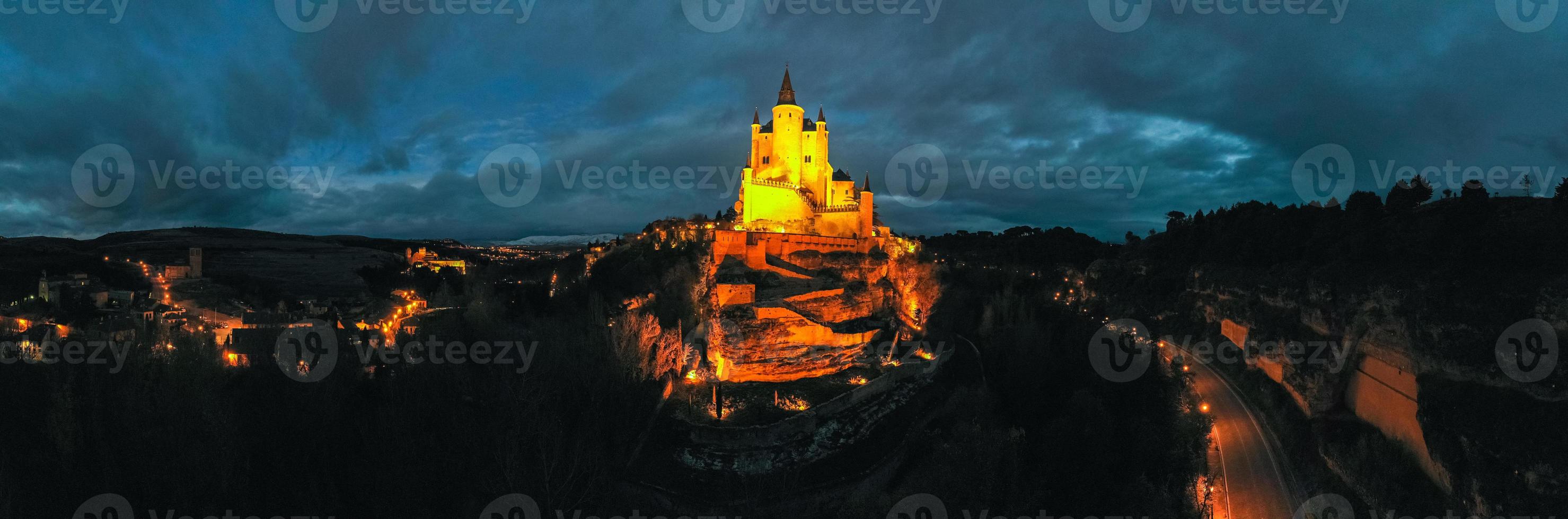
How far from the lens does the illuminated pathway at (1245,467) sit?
55.5 feet

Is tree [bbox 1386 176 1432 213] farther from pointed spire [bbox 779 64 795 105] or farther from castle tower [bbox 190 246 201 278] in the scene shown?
castle tower [bbox 190 246 201 278]

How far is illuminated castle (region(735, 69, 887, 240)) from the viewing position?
146 feet

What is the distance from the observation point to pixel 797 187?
45.9 m

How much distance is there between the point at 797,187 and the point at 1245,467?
108 feet

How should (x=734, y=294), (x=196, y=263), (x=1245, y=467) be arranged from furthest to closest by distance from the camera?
(x=196, y=263)
(x=734, y=294)
(x=1245, y=467)

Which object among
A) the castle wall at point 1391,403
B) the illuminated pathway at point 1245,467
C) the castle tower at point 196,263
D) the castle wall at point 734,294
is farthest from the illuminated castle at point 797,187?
the castle tower at point 196,263

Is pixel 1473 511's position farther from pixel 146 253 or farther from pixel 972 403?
pixel 146 253

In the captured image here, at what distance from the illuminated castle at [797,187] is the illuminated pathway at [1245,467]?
85.3ft

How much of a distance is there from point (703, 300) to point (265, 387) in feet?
63.4

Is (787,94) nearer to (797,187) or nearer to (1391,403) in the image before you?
(797,187)

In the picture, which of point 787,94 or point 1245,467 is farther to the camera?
point 787,94

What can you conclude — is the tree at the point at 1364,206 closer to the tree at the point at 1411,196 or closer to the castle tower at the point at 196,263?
the tree at the point at 1411,196

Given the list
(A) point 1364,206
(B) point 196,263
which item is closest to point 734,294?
(A) point 1364,206

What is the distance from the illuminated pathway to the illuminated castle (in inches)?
1024
